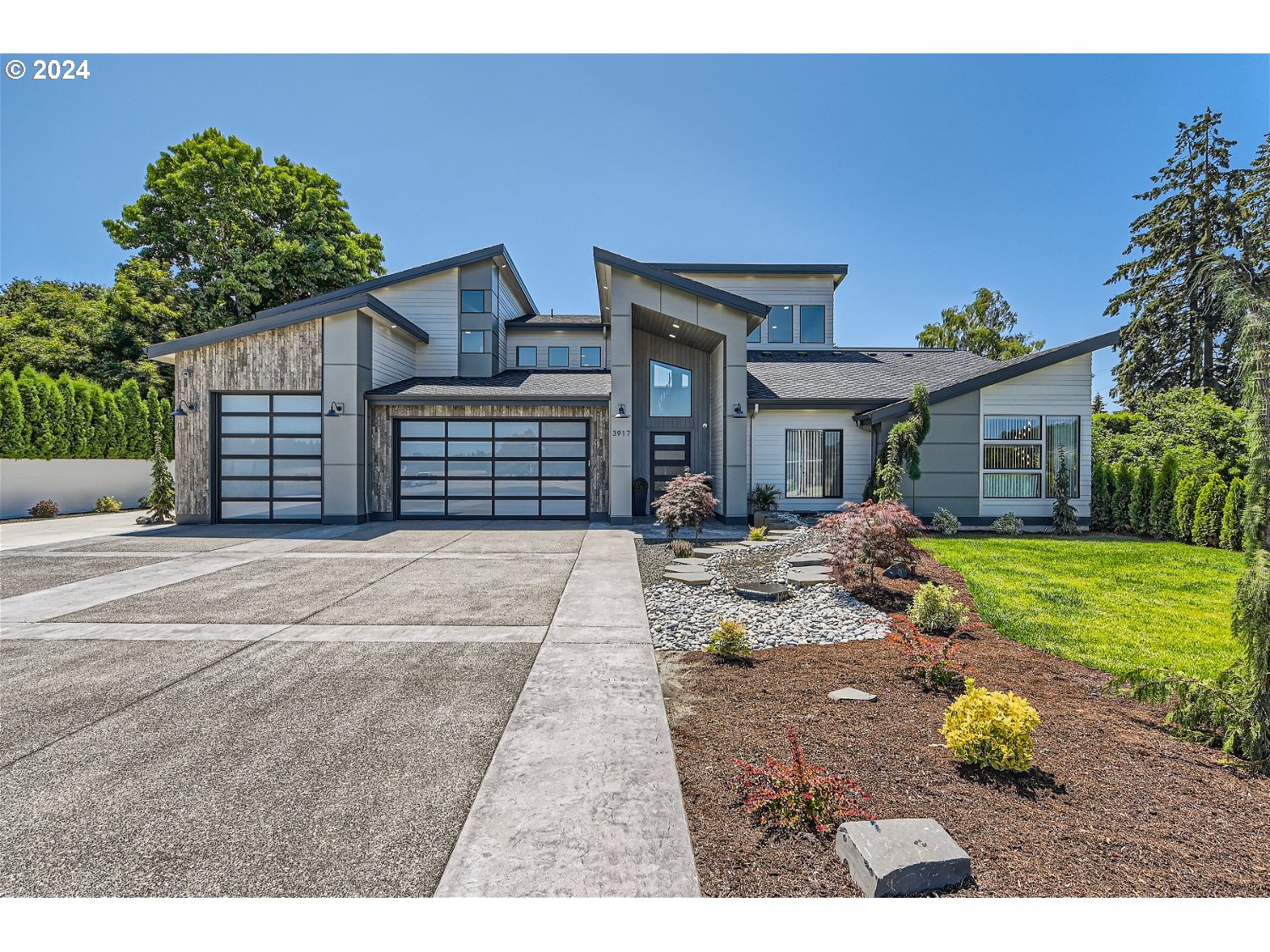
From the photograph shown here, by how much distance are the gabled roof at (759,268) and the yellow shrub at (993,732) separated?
17.8 meters

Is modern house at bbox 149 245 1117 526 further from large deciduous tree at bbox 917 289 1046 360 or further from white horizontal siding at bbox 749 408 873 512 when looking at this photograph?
large deciduous tree at bbox 917 289 1046 360

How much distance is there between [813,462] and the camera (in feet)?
45.9

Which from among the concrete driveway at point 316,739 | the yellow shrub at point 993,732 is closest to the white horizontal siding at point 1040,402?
the concrete driveway at point 316,739

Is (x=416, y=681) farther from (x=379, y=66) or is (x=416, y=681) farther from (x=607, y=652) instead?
(x=379, y=66)

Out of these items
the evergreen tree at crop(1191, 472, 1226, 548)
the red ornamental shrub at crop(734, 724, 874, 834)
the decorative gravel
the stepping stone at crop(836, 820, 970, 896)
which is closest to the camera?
the stepping stone at crop(836, 820, 970, 896)

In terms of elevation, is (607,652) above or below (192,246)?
below

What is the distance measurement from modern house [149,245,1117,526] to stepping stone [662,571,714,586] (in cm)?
549

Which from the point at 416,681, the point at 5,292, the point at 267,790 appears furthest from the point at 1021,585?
the point at 5,292

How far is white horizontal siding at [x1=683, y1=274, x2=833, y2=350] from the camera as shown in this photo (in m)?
19.1

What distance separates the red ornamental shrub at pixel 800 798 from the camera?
7.64 ft

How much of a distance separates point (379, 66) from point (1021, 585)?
30.2 ft

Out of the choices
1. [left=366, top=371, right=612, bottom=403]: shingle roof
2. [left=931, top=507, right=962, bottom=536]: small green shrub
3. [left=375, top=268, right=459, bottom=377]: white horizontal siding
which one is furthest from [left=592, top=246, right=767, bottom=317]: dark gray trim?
[left=375, top=268, right=459, bottom=377]: white horizontal siding

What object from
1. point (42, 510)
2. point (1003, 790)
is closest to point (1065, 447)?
point (1003, 790)

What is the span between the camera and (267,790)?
8.76ft
